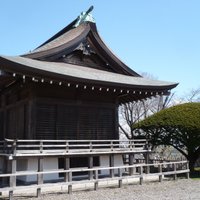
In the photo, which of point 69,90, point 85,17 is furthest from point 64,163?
point 85,17

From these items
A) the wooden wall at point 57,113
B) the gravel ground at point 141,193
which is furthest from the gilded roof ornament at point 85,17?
the gravel ground at point 141,193

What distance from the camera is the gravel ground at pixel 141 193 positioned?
10461 mm

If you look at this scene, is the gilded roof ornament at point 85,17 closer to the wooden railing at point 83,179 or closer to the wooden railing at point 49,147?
the wooden railing at point 49,147

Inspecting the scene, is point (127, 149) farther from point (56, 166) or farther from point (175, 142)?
point (175, 142)

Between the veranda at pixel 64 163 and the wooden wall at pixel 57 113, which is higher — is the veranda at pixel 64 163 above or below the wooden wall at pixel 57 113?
below

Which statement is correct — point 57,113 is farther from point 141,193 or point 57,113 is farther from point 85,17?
point 85,17

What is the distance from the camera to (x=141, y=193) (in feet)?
37.5

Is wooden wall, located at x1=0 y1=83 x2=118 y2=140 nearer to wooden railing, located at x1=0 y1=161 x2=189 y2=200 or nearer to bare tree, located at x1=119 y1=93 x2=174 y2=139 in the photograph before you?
wooden railing, located at x1=0 y1=161 x2=189 y2=200

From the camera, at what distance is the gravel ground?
34.3 feet

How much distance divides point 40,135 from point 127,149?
447 centimetres

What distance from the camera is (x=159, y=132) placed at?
19281 millimetres

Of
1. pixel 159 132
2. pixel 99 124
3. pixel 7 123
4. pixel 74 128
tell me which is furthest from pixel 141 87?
pixel 7 123

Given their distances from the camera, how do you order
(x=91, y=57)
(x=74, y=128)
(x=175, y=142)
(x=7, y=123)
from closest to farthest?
(x=74, y=128)
(x=7, y=123)
(x=91, y=57)
(x=175, y=142)

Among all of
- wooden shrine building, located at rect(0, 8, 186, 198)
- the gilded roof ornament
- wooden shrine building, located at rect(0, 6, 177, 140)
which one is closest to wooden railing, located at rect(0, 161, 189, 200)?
wooden shrine building, located at rect(0, 8, 186, 198)
